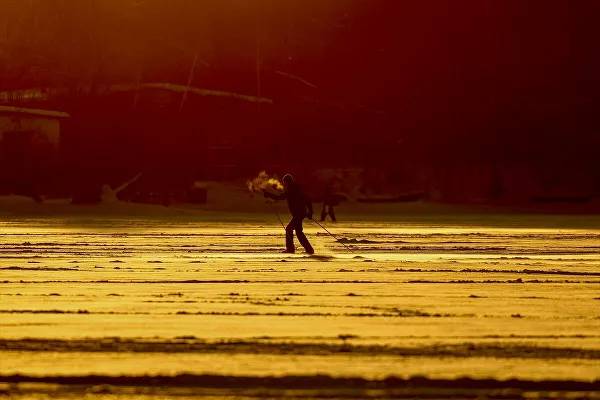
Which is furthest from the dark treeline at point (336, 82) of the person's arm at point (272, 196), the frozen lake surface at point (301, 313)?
the frozen lake surface at point (301, 313)

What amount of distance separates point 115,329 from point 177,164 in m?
47.3

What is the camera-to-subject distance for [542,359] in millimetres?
8094

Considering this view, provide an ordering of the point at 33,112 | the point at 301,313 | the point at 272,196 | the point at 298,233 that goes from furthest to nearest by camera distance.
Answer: the point at 33,112, the point at 298,233, the point at 272,196, the point at 301,313

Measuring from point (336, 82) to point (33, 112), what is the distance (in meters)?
16.9

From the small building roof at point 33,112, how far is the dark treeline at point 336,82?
5.13ft

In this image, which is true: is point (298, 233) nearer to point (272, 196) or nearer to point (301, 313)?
point (272, 196)

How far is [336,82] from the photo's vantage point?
210ft

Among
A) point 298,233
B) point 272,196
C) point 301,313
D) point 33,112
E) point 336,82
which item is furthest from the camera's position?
point 336,82

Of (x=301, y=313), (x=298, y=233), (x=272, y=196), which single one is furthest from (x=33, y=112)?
(x=301, y=313)

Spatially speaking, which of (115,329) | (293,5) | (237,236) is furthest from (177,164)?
(115,329)

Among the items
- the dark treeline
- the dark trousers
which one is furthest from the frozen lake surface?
the dark treeline

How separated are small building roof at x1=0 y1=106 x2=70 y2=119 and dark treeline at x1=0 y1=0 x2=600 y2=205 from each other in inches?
61.6

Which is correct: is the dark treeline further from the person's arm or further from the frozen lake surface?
the frozen lake surface

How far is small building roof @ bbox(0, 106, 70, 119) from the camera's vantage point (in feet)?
176
